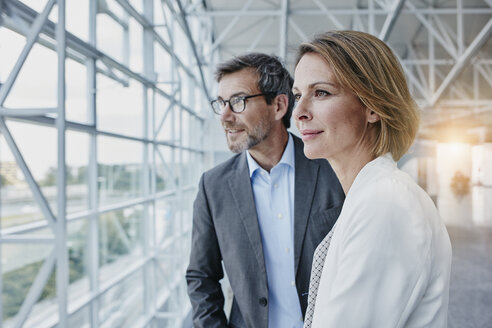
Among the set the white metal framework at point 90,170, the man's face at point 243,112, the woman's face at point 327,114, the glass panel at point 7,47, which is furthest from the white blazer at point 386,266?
the glass panel at point 7,47

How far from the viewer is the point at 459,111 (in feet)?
47.9

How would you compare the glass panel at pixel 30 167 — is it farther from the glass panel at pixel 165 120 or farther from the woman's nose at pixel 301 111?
the woman's nose at pixel 301 111

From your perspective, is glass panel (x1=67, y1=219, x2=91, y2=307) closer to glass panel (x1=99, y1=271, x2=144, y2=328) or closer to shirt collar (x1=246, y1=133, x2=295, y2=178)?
glass panel (x1=99, y1=271, x2=144, y2=328)

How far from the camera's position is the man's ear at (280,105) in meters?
2.18

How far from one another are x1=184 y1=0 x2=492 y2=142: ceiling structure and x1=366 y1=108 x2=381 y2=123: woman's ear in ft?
27.0

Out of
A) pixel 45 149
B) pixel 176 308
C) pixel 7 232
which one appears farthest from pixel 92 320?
pixel 176 308

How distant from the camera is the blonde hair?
1035 millimetres

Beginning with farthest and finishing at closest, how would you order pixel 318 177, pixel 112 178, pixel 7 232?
pixel 112 178
pixel 7 232
pixel 318 177

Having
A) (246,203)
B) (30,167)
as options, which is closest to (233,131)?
(246,203)

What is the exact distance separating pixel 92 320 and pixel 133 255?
2.92 metres

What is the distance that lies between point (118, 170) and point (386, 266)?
5171 mm

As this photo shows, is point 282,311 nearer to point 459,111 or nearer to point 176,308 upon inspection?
point 176,308

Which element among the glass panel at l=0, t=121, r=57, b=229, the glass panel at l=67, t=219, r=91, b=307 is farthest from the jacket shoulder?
the glass panel at l=67, t=219, r=91, b=307

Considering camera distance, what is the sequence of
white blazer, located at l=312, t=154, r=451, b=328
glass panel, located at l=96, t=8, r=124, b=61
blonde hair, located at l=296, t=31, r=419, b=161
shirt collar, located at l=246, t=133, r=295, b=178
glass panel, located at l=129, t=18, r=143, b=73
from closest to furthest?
white blazer, located at l=312, t=154, r=451, b=328
blonde hair, located at l=296, t=31, r=419, b=161
shirt collar, located at l=246, t=133, r=295, b=178
glass panel, located at l=96, t=8, r=124, b=61
glass panel, located at l=129, t=18, r=143, b=73
